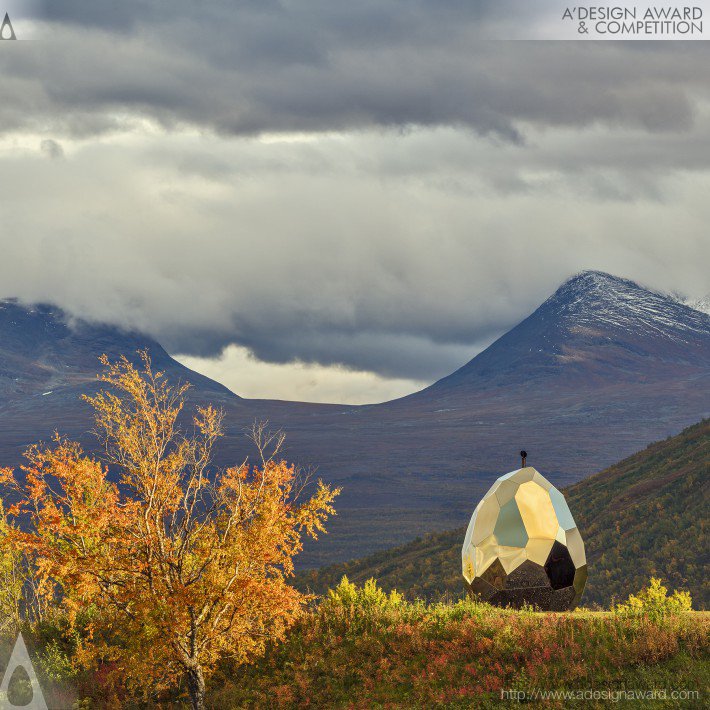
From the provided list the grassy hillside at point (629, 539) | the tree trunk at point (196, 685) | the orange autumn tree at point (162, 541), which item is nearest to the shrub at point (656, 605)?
the orange autumn tree at point (162, 541)

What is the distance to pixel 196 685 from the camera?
2452cm

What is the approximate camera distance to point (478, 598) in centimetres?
2664

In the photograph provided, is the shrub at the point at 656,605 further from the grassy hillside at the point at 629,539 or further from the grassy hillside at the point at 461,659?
the grassy hillside at the point at 629,539

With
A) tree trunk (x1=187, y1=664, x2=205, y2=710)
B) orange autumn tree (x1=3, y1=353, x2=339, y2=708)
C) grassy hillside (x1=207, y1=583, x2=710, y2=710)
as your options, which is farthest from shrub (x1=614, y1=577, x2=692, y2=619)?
tree trunk (x1=187, y1=664, x2=205, y2=710)

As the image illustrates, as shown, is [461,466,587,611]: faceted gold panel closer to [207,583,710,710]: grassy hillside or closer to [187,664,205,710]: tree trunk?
[207,583,710,710]: grassy hillside

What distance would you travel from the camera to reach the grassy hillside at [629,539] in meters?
58.0

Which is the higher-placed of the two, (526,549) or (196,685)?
(526,549)

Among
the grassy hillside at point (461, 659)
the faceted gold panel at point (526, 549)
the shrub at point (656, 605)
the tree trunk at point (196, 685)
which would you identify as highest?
the faceted gold panel at point (526, 549)

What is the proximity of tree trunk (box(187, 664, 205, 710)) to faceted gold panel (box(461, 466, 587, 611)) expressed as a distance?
739 cm

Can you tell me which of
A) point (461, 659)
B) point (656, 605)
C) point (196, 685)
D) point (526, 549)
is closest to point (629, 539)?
point (526, 549)

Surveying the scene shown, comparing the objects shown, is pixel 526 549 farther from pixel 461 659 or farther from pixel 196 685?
pixel 196 685

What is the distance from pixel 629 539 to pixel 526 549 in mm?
43333

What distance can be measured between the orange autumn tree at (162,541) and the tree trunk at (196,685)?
0.08ft

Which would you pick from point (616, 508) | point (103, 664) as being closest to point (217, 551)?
point (103, 664)
